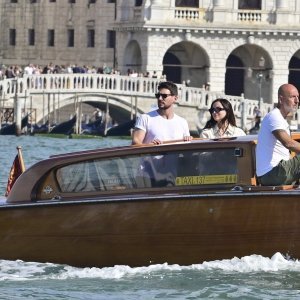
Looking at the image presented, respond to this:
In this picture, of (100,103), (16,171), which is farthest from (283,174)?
(100,103)

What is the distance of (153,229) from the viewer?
14.6m

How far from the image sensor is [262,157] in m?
14.4

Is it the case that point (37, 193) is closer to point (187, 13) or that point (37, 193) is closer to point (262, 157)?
point (262, 157)

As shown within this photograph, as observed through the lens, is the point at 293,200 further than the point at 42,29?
No

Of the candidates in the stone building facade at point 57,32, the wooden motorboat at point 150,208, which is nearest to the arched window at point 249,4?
the stone building facade at point 57,32

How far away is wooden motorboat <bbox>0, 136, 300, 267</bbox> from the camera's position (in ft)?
47.2

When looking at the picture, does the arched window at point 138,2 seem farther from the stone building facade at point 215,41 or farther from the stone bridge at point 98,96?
the stone bridge at point 98,96

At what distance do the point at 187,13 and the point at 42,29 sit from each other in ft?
30.9

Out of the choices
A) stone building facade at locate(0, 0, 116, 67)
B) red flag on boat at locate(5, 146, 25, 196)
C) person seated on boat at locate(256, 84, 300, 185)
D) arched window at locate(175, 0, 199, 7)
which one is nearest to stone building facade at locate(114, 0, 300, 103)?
arched window at locate(175, 0, 199, 7)

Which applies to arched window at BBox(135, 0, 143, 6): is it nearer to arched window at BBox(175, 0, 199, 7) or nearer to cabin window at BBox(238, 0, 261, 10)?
arched window at BBox(175, 0, 199, 7)

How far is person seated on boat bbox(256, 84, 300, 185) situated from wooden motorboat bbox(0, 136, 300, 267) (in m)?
0.11

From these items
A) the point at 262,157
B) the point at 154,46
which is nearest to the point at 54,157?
the point at 262,157

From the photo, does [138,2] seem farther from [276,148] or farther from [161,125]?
[276,148]

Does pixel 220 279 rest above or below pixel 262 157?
below
